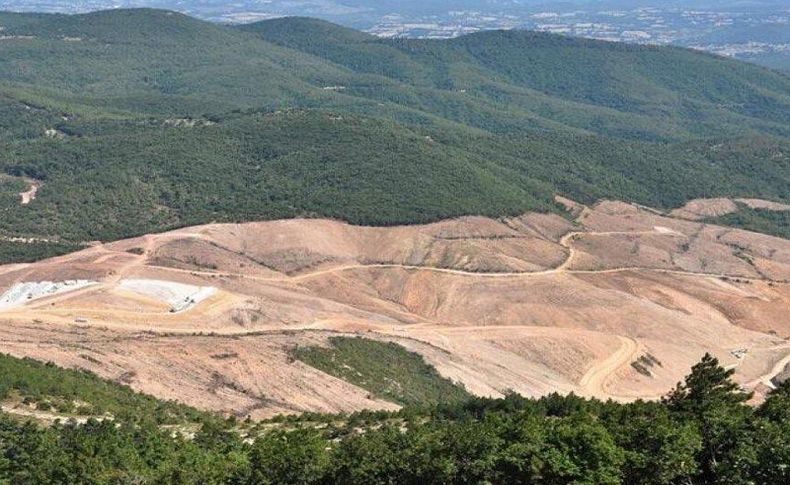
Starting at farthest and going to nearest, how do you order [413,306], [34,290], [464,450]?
[413,306]
[34,290]
[464,450]

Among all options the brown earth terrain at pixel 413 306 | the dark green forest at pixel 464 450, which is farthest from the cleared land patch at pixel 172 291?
the dark green forest at pixel 464 450

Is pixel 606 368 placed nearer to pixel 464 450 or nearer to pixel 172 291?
pixel 172 291

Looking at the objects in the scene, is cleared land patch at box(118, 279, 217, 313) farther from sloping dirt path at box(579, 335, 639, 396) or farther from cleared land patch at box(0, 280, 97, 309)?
sloping dirt path at box(579, 335, 639, 396)

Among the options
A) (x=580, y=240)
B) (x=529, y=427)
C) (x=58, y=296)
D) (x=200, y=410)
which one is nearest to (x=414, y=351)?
(x=200, y=410)

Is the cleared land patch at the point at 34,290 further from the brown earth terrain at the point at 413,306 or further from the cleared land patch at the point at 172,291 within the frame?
the cleared land patch at the point at 172,291

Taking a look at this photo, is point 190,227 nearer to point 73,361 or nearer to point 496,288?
point 496,288

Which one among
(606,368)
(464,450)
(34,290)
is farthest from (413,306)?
(464,450)
